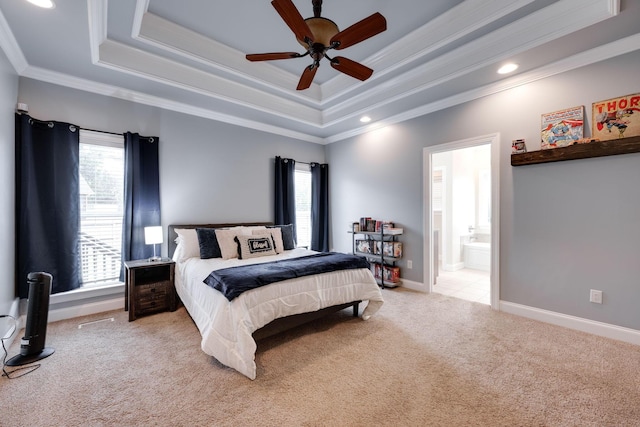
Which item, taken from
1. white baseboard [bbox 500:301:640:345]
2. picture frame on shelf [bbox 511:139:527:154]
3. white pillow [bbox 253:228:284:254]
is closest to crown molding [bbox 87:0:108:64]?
white pillow [bbox 253:228:284:254]

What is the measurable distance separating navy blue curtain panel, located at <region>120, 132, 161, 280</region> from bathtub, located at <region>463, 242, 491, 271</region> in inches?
229

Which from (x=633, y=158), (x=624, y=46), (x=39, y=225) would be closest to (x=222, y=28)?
(x=39, y=225)

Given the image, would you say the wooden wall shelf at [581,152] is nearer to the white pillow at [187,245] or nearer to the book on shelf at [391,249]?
the book on shelf at [391,249]

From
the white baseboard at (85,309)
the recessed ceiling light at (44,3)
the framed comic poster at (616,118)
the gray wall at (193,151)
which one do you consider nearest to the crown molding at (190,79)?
the gray wall at (193,151)

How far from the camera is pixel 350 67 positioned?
2.42 metres

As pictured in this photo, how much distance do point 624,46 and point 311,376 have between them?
4.02 m

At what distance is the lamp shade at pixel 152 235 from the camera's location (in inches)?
127

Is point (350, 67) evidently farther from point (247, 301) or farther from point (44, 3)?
point (44, 3)

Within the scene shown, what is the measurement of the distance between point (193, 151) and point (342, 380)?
11.7ft

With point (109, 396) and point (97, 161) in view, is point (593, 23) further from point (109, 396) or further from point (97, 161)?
point (97, 161)

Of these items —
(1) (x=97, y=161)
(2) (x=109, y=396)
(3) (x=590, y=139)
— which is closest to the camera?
(2) (x=109, y=396)

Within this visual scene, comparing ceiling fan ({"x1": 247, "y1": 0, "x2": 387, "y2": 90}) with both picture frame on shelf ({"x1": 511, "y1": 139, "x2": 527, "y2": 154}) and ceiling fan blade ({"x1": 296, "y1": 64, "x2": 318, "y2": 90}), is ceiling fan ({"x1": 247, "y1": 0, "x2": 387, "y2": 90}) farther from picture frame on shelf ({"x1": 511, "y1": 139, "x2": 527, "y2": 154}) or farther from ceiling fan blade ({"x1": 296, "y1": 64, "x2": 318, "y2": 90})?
picture frame on shelf ({"x1": 511, "y1": 139, "x2": 527, "y2": 154})

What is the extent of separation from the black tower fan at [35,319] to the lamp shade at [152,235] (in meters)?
1.02

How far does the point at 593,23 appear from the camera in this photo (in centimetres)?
222
